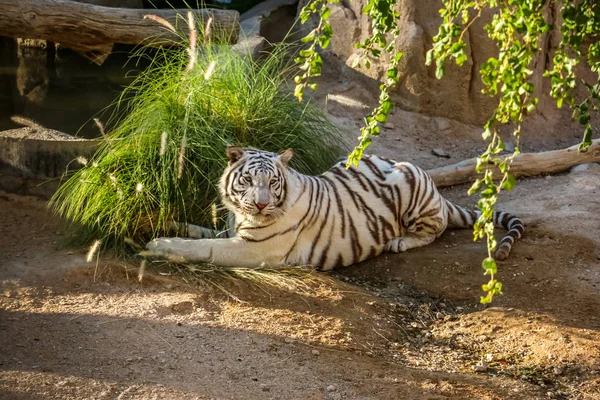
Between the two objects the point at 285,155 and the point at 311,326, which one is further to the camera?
the point at 285,155

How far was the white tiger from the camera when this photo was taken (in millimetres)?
5395

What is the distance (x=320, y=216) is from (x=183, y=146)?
42.1 inches

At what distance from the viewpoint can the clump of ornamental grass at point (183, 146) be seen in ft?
18.2

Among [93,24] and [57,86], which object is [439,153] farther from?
[57,86]

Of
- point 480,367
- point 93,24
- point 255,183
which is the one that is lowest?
point 480,367

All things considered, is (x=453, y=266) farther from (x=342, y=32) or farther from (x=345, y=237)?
(x=342, y=32)

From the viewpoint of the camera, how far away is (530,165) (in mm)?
7562

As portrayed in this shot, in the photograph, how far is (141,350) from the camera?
426cm

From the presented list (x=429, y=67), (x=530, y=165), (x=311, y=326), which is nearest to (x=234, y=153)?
(x=311, y=326)

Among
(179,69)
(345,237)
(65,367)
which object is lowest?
(65,367)

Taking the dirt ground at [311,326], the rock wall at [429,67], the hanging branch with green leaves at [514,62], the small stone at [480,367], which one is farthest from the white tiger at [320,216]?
the rock wall at [429,67]

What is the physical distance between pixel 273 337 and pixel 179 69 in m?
2.58

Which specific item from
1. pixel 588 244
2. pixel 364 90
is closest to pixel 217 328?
pixel 588 244

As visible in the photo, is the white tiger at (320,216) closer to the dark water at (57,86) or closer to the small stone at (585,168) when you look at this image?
the small stone at (585,168)
